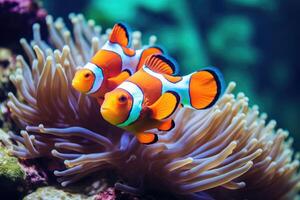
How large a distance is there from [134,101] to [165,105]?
139 mm

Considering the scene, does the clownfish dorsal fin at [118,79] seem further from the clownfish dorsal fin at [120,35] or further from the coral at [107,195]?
the coral at [107,195]

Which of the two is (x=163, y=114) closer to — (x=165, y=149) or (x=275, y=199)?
(x=165, y=149)

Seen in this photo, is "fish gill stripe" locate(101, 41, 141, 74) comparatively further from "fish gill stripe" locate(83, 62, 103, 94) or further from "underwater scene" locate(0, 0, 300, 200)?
"fish gill stripe" locate(83, 62, 103, 94)

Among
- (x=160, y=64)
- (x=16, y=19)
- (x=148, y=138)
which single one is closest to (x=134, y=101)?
(x=148, y=138)

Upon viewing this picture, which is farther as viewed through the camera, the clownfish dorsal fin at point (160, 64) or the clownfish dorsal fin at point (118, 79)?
the clownfish dorsal fin at point (118, 79)

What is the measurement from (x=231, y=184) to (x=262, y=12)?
5.06 metres

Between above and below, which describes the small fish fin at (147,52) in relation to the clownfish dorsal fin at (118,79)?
above

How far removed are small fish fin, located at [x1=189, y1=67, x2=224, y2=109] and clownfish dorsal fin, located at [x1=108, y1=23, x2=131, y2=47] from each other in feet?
1.52

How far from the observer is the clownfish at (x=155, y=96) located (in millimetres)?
1532

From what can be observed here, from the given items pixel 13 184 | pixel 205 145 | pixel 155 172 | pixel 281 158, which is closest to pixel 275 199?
A: pixel 281 158

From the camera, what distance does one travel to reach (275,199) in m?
2.46

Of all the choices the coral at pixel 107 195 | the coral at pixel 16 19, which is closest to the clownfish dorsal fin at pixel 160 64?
the coral at pixel 107 195

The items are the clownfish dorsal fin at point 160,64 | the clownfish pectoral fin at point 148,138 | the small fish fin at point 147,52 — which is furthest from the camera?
the small fish fin at point 147,52

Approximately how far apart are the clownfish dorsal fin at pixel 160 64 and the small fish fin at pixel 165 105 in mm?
216
